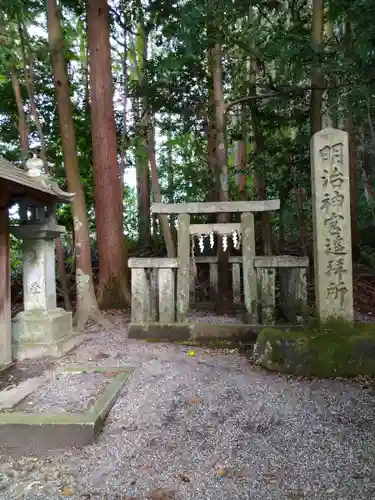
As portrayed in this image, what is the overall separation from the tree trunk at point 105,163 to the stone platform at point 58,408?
3.43 m

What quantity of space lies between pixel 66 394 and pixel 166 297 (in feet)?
8.41

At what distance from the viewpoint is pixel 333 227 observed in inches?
190

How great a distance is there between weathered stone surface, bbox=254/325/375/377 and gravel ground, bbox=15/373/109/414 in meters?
2.07

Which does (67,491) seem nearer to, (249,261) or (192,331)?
(192,331)

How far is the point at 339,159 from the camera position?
479cm

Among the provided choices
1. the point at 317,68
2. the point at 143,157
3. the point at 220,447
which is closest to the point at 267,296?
the point at 220,447

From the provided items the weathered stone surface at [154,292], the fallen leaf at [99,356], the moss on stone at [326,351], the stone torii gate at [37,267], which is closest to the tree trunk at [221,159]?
the weathered stone surface at [154,292]

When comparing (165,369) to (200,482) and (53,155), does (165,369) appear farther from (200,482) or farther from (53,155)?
(53,155)

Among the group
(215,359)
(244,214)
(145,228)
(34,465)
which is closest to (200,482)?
(34,465)

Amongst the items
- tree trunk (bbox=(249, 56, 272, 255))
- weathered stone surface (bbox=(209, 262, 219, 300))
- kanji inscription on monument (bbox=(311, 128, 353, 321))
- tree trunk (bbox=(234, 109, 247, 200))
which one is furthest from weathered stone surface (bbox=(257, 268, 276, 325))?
tree trunk (bbox=(234, 109, 247, 200))

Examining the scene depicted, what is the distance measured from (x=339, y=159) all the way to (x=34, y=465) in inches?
177

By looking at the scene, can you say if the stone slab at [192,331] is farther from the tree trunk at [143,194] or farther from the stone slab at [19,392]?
the tree trunk at [143,194]

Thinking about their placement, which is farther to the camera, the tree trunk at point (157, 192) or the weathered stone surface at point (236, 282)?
the tree trunk at point (157, 192)

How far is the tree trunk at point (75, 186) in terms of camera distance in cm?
726
